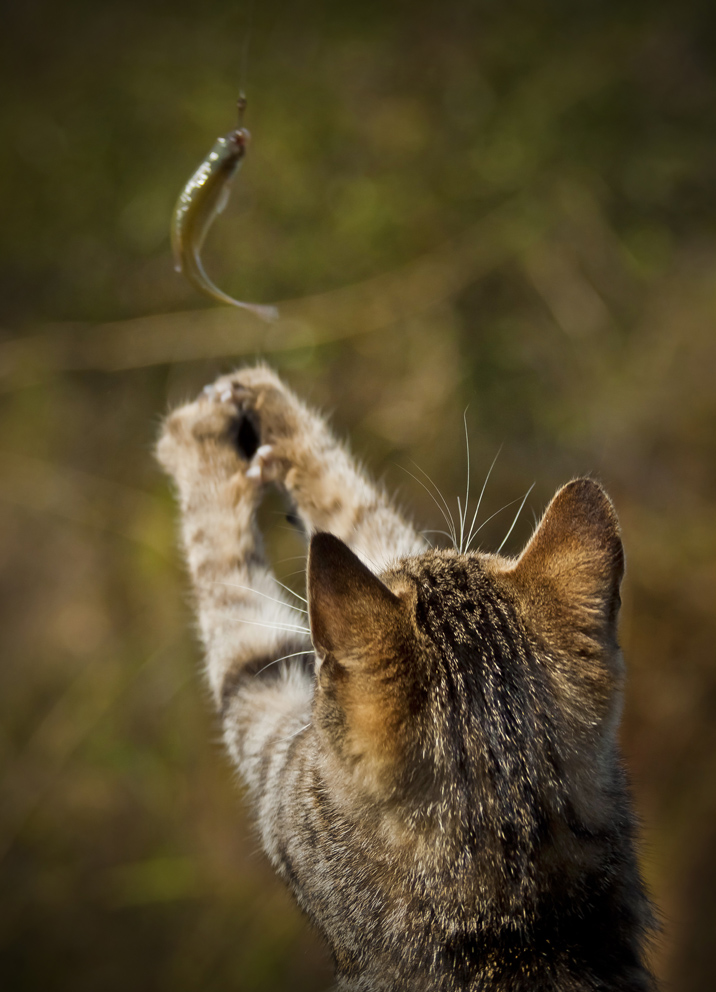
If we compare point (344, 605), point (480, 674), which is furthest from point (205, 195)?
point (480, 674)

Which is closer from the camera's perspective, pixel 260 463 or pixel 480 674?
pixel 480 674

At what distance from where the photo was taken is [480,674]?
793 millimetres

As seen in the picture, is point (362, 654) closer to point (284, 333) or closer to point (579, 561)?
point (579, 561)

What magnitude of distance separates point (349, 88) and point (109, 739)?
2008 mm

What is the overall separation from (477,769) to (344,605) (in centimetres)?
24

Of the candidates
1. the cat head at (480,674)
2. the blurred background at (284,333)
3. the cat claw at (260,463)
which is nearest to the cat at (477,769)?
the cat head at (480,674)

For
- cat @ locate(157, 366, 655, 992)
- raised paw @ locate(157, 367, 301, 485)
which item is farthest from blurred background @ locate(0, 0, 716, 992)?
cat @ locate(157, 366, 655, 992)

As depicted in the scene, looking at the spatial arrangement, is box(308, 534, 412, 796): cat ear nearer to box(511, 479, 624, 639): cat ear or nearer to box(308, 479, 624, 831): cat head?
box(308, 479, 624, 831): cat head

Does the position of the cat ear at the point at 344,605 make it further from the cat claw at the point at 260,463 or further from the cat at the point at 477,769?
the cat claw at the point at 260,463

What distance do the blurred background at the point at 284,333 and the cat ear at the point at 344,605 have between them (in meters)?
1.05

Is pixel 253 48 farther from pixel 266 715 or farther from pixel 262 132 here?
pixel 266 715

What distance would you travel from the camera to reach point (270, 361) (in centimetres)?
190

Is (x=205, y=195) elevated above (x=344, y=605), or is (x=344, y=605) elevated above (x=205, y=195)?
(x=205, y=195)

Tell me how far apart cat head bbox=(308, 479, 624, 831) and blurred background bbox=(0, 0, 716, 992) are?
980mm
